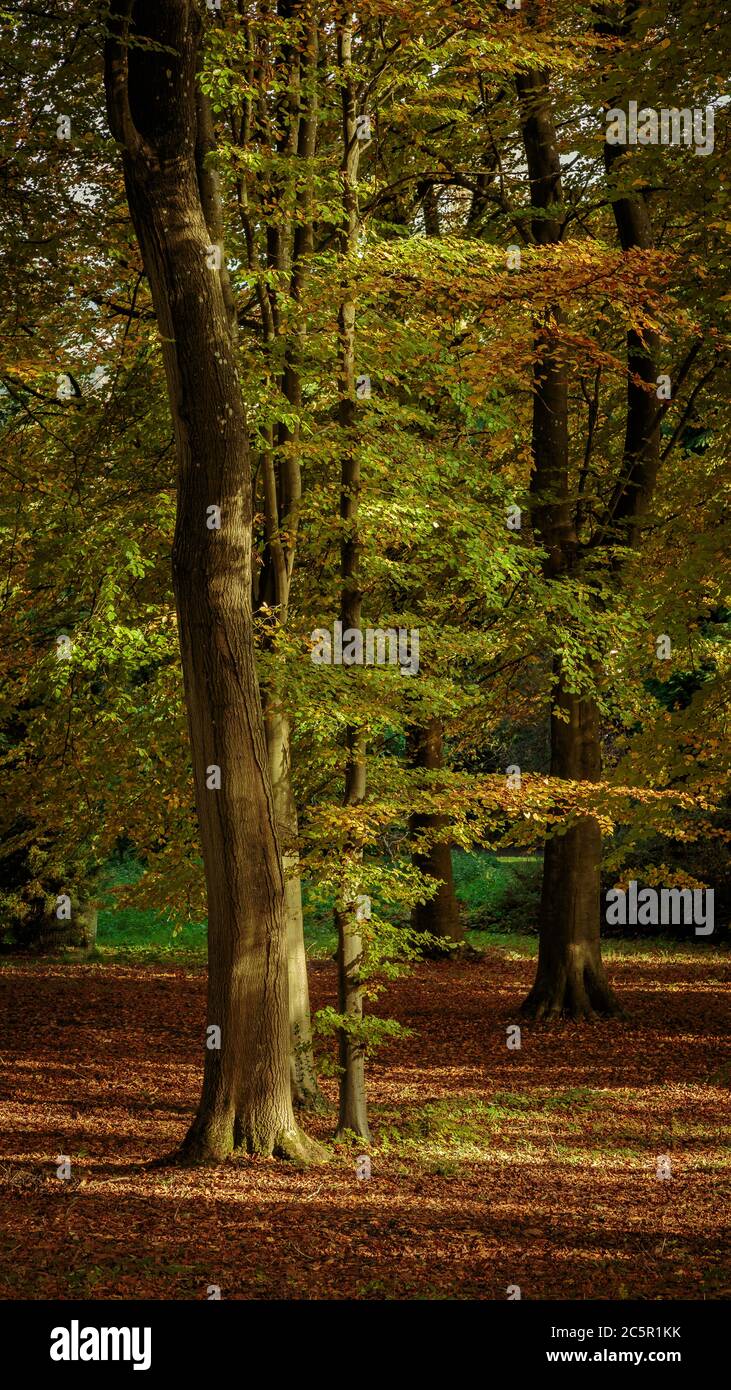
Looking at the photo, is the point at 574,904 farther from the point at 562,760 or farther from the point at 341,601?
the point at 341,601

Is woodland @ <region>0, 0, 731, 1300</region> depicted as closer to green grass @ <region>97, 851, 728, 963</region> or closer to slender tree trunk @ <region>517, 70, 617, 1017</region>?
slender tree trunk @ <region>517, 70, 617, 1017</region>

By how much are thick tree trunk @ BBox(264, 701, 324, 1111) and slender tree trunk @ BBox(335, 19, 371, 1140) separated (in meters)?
0.87

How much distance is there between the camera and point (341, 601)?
932cm

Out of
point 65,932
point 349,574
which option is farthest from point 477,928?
point 349,574

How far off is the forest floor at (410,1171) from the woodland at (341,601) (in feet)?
0.15

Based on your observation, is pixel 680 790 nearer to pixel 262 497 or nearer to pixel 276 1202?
pixel 262 497

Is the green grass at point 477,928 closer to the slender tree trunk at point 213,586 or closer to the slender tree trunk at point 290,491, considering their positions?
the slender tree trunk at point 290,491

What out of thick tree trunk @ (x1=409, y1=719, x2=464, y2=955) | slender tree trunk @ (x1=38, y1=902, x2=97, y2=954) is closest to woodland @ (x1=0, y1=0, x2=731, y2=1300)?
thick tree trunk @ (x1=409, y1=719, x2=464, y2=955)

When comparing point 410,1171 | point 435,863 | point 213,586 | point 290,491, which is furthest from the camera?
point 435,863

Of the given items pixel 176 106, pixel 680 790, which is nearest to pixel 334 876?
pixel 680 790

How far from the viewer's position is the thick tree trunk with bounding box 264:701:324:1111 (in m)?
9.77

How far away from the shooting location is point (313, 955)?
926 inches

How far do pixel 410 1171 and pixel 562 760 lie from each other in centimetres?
687

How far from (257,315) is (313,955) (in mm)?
14684
